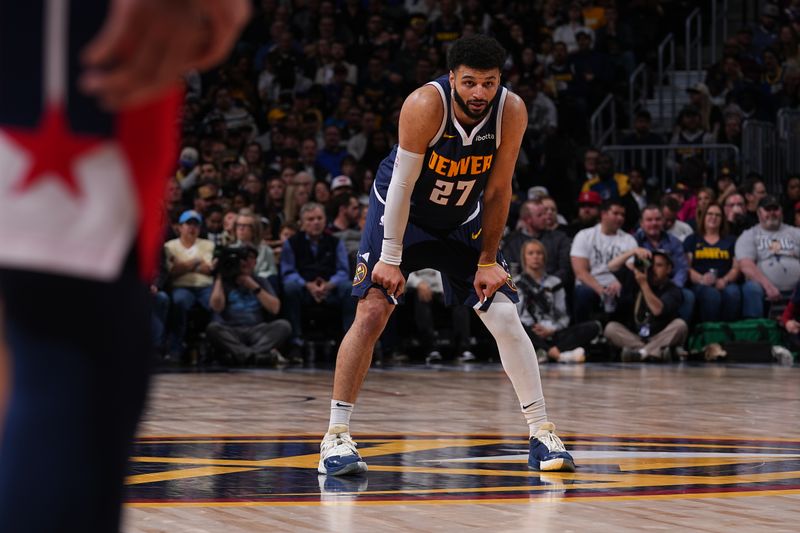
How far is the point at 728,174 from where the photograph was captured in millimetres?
14836

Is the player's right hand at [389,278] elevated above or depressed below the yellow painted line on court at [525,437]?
above

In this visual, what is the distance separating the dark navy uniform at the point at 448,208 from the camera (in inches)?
215

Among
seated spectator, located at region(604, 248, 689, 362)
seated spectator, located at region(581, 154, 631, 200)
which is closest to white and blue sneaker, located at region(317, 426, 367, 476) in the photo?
seated spectator, located at region(604, 248, 689, 362)

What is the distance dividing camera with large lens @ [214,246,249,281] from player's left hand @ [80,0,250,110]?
1045cm

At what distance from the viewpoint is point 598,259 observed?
519 inches

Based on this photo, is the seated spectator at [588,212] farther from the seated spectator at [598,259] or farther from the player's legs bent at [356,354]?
the player's legs bent at [356,354]

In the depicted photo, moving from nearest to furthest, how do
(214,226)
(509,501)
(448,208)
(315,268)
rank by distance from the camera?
(509,501) < (448,208) < (315,268) < (214,226)

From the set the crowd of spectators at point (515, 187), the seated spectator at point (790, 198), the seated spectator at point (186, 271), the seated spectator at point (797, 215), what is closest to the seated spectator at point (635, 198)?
the crowd of spectators at point (515, 187)

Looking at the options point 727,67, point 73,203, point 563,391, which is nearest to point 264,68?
point 727,67

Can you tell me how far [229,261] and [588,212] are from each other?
3.85 m

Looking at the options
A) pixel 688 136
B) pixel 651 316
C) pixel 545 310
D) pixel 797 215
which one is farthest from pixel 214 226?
pixel 688 136

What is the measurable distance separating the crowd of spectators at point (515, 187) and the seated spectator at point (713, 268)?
0.02 metres

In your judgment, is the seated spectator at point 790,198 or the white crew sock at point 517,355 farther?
the seated spectator at point 790,198

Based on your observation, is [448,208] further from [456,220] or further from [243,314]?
[243,314]
